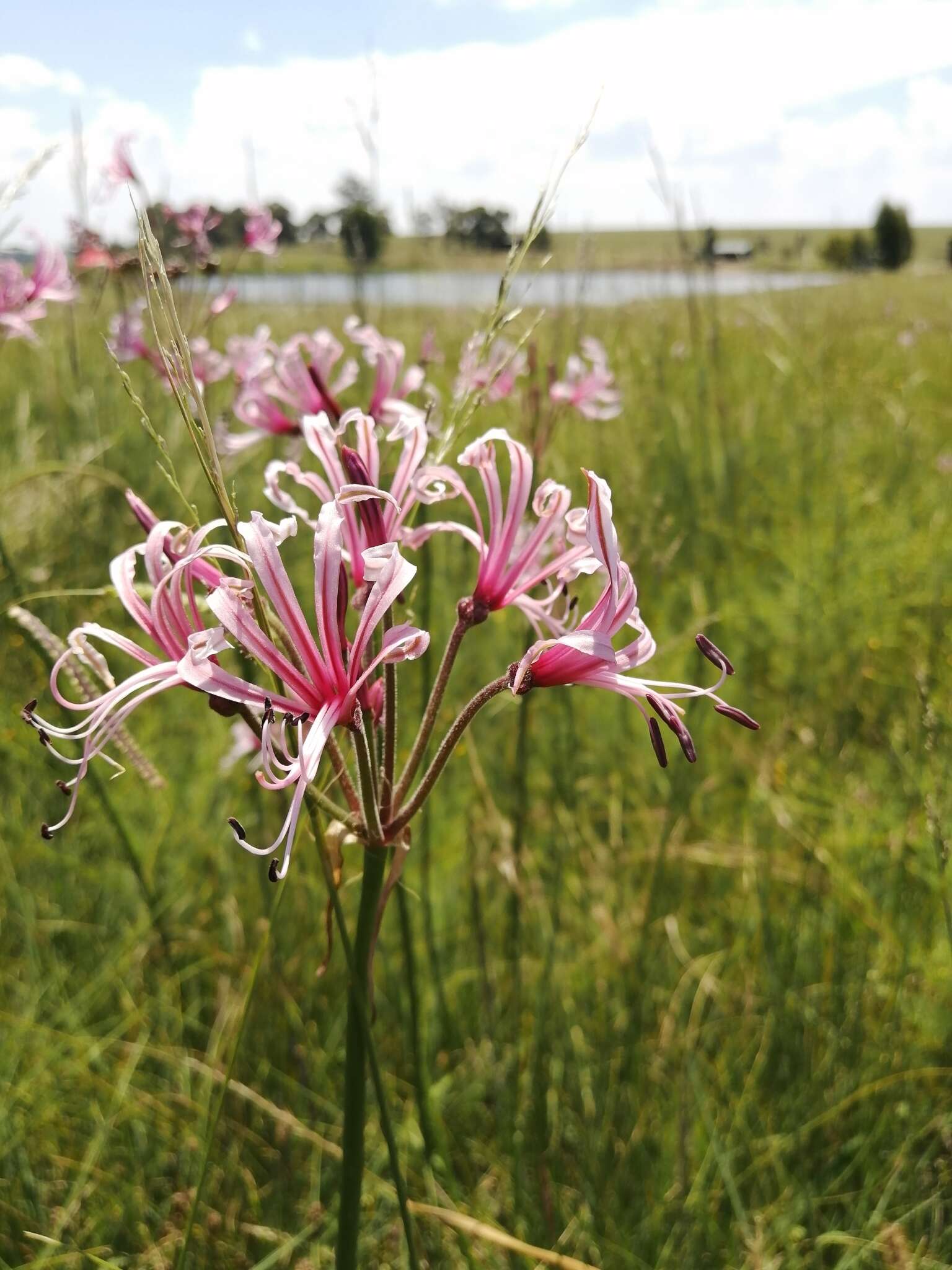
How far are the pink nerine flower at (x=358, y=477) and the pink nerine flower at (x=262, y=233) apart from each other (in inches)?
56.9

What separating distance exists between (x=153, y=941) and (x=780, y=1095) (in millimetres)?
1670

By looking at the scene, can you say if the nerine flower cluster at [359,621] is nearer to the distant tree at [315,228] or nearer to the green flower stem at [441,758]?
the green flower stem at [441,758]

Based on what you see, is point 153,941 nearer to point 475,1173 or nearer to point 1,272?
point 475,1173

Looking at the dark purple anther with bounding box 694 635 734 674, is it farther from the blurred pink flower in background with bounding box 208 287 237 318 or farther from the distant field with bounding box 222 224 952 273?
the distant field with bounding box 222 224 952 273

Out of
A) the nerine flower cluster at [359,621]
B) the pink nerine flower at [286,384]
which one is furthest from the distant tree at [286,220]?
the nerine flower cluster at [359,621]

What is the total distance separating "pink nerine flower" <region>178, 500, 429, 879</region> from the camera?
93cm

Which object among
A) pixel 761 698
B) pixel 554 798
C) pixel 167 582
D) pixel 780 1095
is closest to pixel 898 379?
pixel 761 698

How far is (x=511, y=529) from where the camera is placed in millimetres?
1192

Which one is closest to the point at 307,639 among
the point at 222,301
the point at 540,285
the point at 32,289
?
the point at 222,301

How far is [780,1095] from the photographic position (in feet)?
7.31

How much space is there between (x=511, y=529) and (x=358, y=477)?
20 cm

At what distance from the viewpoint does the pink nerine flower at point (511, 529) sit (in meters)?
1.14

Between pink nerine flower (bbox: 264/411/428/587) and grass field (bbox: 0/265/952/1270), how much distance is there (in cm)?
43

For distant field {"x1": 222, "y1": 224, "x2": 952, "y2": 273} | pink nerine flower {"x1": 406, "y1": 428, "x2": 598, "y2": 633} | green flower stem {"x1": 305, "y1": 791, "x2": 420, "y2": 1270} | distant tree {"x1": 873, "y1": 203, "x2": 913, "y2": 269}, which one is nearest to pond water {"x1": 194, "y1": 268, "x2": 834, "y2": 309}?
distant field {"x1": 222, "y1": 224, "x2": 952, "y2": 273}
